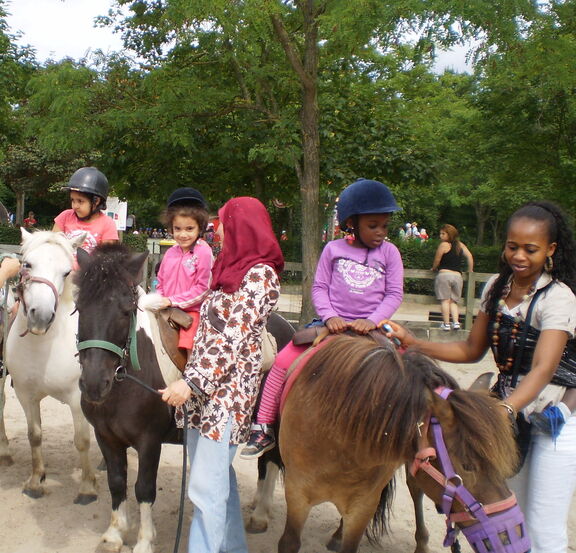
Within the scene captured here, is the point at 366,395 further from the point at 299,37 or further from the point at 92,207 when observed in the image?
the point at 299,37

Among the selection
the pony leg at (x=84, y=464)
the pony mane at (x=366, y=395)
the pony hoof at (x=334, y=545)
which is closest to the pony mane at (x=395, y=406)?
the pony mane at (x=366, y=395)

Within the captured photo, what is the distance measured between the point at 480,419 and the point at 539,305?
63 centimetres

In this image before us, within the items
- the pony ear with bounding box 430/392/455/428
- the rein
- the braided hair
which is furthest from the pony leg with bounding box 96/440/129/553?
the braided hair

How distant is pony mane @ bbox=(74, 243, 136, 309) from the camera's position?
288 cm

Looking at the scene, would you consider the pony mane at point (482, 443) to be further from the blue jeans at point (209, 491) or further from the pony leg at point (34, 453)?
the pony leg at point (34, 453)

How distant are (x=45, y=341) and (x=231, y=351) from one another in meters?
2.01

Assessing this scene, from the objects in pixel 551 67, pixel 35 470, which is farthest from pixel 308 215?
pixel 35 470

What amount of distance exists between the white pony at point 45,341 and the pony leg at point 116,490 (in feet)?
2.51

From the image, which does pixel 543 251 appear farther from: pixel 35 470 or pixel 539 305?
pixel 35 470

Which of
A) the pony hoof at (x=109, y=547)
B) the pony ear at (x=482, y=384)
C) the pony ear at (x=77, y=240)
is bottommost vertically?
the pony hoof at (x=109, y=547)

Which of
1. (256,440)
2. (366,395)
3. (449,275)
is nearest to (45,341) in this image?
(256,440)

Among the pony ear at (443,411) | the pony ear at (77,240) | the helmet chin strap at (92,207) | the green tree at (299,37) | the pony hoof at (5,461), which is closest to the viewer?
the pony ear at (443,411)

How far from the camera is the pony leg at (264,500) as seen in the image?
4121mm

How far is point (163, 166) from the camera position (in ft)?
37.6
